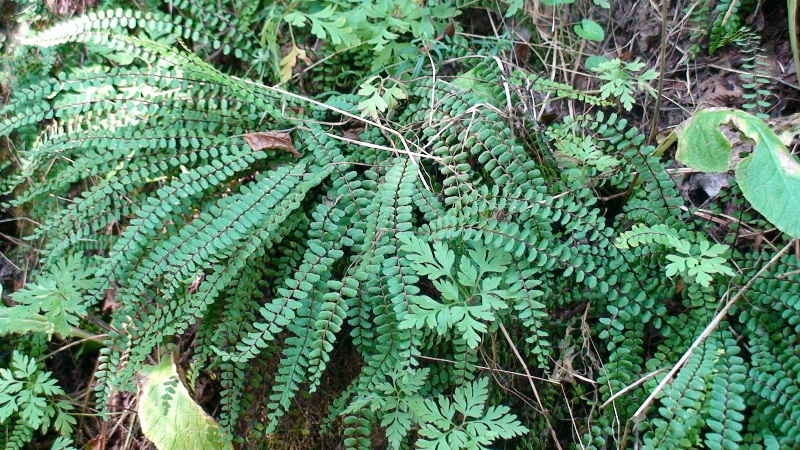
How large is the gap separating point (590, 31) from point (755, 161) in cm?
95

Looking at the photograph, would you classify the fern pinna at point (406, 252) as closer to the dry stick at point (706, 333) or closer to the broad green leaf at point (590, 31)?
the dry stick at point (706, 333)

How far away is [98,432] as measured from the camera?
2842mm

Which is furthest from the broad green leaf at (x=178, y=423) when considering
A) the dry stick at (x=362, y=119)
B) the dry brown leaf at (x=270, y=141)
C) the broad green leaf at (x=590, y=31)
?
the broad green leaf at (x=590, y=31)

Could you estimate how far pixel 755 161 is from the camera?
6.20 feet

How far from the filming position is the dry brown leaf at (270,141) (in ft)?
8.12

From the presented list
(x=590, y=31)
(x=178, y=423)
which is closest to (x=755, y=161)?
(x=590, y=31)

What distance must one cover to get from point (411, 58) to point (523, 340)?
1.27 meters

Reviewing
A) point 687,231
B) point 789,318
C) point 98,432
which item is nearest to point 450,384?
point 687,231

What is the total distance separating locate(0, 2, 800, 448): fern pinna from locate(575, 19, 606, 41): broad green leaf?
0.27m

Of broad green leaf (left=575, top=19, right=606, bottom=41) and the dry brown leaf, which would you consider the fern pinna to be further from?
broad green leaf (left=575, top=19, right=606, bottom=41)

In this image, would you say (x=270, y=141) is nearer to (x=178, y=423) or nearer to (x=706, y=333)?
(x=178, y=423)

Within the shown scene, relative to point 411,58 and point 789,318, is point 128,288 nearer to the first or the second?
point 411,58

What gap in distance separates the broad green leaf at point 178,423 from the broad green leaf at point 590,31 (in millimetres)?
2093

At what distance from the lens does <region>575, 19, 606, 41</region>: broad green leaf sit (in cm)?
255
